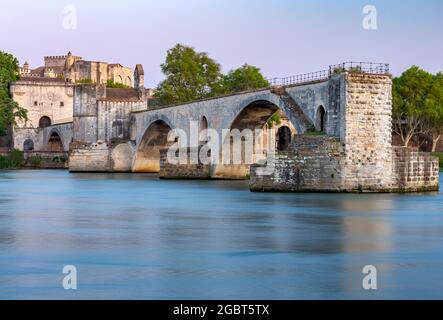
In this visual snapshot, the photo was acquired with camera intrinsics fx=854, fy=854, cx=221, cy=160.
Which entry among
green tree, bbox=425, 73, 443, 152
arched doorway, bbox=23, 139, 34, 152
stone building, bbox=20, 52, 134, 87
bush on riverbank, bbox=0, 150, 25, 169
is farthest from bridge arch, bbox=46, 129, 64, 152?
green tree, bbox=425, 73, 443, 152

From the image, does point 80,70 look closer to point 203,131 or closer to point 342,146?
point 203,131

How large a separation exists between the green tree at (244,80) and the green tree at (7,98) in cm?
1887

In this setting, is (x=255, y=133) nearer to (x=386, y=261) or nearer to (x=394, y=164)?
(x=394, y=164)

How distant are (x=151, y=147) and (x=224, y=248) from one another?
49.6 metres

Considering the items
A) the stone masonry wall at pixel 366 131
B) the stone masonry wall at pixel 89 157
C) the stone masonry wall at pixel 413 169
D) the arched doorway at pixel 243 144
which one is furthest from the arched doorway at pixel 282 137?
the stone masonry wall at pixel 366 131

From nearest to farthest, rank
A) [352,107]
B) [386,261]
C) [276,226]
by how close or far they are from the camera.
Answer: [386,261]
[276,226]
[352,107]

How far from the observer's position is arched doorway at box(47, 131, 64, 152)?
89.7 m

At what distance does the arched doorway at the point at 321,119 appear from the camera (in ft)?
118

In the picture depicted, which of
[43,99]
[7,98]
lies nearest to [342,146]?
[7,98]

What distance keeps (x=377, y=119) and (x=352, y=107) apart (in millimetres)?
1217

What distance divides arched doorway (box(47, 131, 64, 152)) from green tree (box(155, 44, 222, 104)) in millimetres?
16620

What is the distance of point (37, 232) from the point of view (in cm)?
1994

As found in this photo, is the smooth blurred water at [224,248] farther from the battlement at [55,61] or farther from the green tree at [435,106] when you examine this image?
→ the battlement at [55,61]
